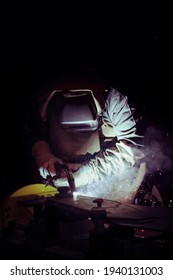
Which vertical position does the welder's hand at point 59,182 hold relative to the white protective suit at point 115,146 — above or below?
below

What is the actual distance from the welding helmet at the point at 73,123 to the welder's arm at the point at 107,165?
227 millimetres

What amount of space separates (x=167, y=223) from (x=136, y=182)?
3461mm

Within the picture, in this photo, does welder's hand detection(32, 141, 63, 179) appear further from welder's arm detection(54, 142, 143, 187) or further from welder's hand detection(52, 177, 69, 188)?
welder's arm detection(54, 142, 143, 187)

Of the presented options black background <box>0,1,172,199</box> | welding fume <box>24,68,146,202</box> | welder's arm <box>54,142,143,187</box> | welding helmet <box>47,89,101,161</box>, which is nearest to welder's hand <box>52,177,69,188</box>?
welding fume <box>24,68,146,202</box>

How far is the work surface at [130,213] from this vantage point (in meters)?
3.10

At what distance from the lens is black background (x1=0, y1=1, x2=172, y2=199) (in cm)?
596

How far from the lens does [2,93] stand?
6.58 metres

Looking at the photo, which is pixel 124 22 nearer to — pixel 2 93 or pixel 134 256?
pixel 2 93

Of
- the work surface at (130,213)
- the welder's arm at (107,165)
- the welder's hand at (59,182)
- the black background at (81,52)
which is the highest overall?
the black background at (81,52)

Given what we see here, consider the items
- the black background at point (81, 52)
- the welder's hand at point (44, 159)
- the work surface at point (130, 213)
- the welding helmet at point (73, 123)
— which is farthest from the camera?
the welder's hand at point (44, 159)

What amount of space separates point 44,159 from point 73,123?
866 millimetres

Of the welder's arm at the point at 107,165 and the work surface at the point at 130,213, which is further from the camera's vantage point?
the welder's arm at the point at 107,165

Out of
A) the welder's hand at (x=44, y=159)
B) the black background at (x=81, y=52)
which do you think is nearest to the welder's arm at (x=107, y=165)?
the welder's hand at (x=44, y=159)

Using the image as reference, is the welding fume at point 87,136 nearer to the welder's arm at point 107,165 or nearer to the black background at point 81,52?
the welder's arm at point 107,165
